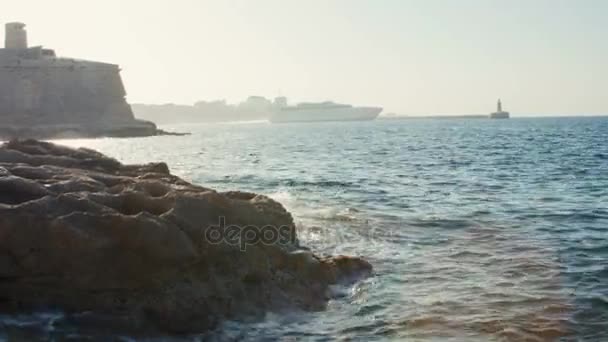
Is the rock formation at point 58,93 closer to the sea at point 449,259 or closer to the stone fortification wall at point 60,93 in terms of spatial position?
the stone fortification wall at point 60,93

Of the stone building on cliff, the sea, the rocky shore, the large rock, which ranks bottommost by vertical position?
the sea

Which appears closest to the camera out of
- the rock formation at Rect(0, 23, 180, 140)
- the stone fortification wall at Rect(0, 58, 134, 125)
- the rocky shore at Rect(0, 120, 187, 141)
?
the rocky shore at Rect(0, 120, 187, 141)

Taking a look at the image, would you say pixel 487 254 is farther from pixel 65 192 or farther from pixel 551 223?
pixel 65 192

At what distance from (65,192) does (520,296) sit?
24.3ft

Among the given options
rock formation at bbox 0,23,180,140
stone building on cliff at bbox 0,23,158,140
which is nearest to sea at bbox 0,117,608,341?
rock formation at bbox 0,23,180,140

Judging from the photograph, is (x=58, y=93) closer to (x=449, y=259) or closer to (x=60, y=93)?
(x=60, y=93)

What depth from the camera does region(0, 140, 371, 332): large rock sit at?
856 cm

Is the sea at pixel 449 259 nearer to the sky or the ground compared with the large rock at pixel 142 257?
nearer to the ground

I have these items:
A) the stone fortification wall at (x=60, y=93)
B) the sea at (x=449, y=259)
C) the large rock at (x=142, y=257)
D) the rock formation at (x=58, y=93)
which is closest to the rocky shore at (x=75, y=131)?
the rock formation at (x=58, y=93)

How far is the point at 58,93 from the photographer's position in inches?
3836

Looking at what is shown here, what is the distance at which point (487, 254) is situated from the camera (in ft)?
43.8

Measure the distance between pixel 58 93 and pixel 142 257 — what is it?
96.3 meters

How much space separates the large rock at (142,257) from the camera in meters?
8.56

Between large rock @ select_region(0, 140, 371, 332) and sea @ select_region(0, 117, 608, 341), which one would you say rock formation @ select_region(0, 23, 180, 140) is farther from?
large rock @ select_region(0, 140, 371, 332)
